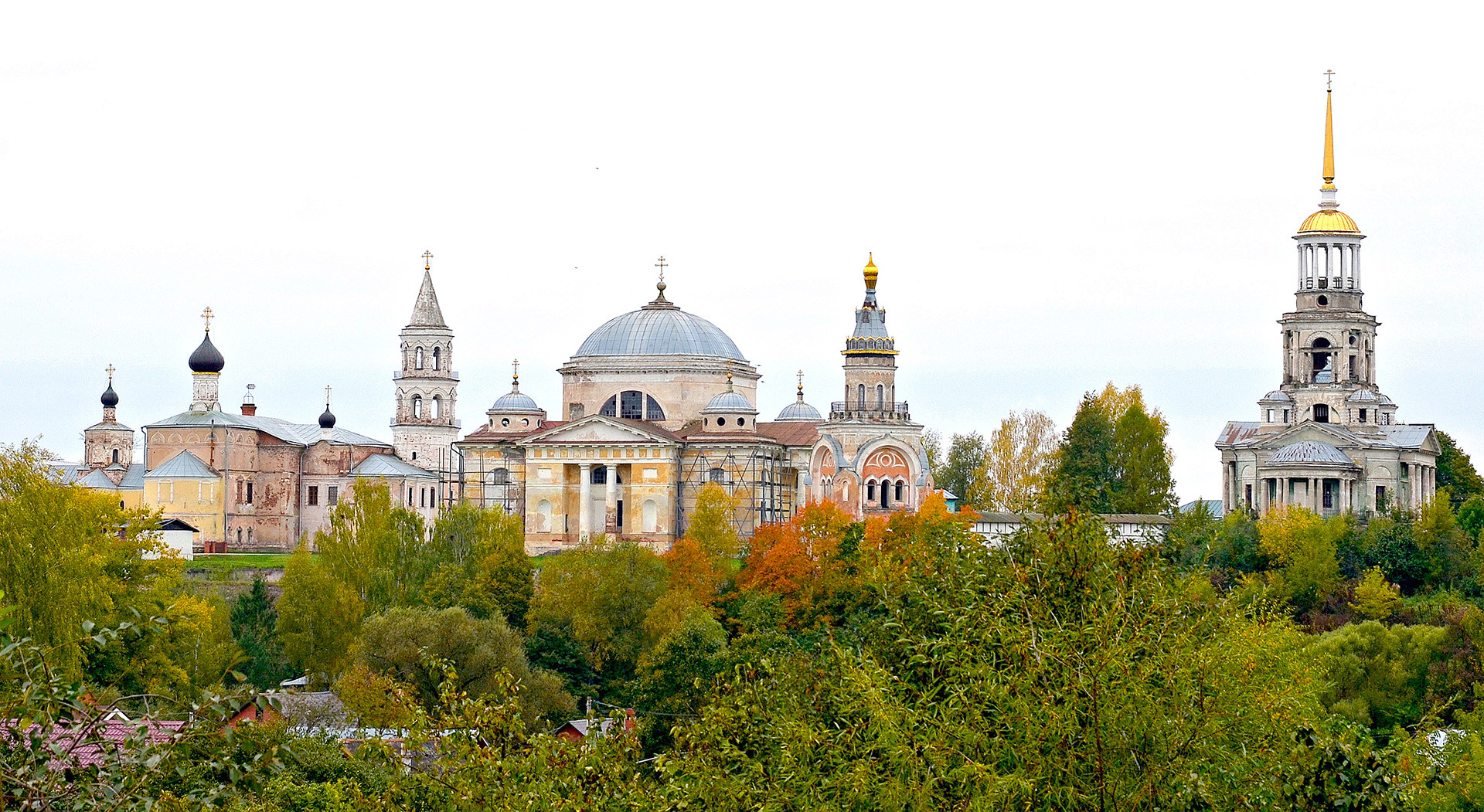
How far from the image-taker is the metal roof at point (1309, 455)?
5516 cm

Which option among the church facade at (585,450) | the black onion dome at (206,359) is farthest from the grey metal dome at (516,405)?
the black onion dome at (206,359)

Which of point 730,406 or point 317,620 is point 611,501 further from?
point 317,620

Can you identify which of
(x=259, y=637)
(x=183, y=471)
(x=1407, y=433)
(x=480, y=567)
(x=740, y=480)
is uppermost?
(x=1407, y=433)

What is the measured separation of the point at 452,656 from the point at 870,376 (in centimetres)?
2739

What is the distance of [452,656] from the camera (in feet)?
121

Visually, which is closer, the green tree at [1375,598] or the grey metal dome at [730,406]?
the green tree at [1375,598]

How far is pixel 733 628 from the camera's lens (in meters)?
44.7

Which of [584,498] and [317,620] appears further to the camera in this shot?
[584,498]

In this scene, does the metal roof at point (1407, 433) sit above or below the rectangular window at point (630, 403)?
below

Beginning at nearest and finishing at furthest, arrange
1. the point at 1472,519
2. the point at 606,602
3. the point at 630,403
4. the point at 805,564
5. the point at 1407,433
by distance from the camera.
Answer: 1. the point at 606,602
2. the point at 805,564
3. the point at 1472,519
4. the point at 1407,433
5. the point at 630,403

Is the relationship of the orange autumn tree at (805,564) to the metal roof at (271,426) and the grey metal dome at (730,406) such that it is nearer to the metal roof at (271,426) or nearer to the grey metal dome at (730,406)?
the grey metal dome at (730,406)

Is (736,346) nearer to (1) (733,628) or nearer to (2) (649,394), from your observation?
(2) (649,394)

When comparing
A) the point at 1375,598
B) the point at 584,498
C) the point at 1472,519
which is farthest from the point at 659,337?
the point at 1375,598

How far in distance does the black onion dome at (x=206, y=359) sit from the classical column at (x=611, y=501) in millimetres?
21276
